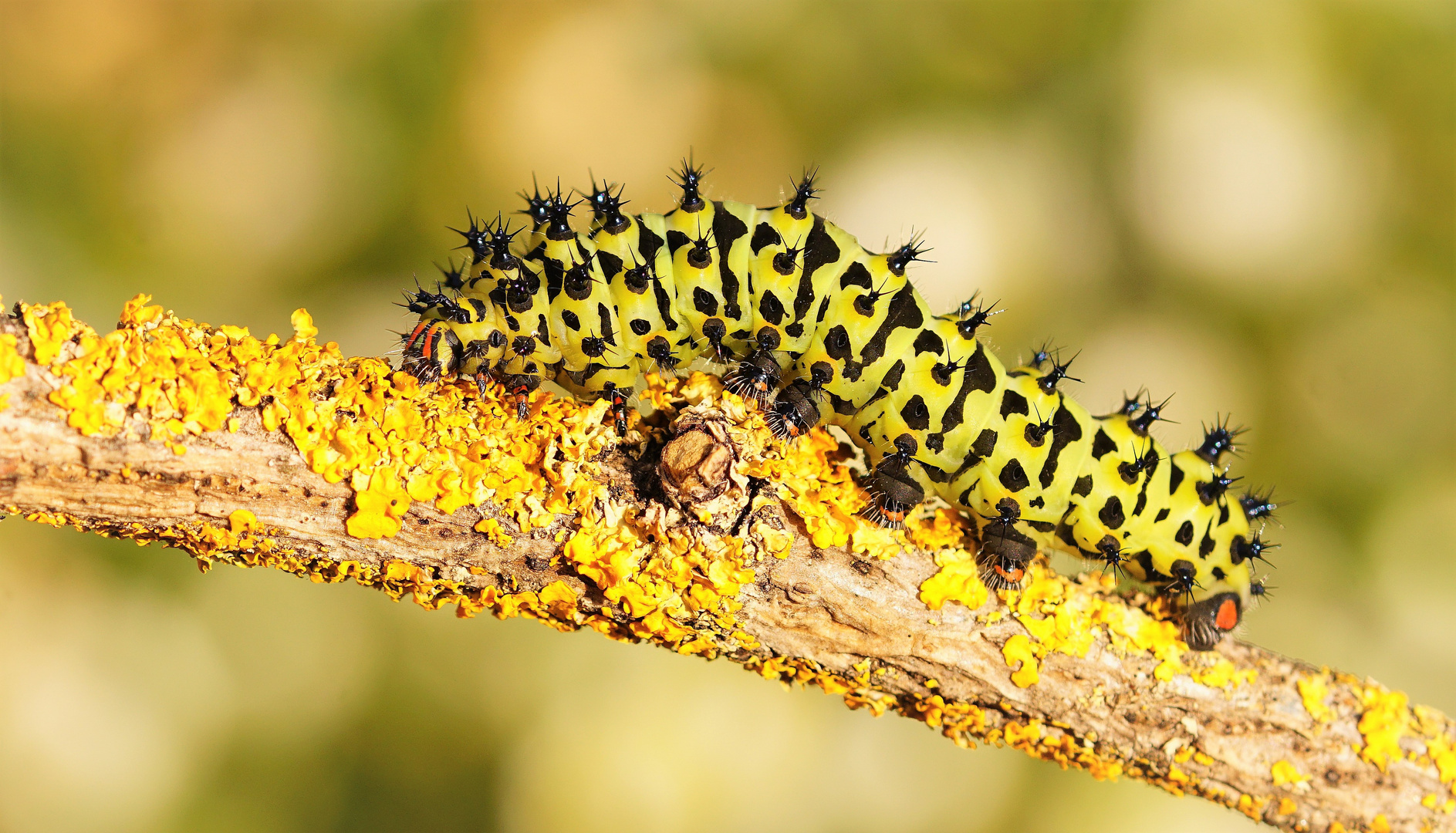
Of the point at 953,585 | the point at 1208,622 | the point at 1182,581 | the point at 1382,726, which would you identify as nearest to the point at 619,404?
the point at 953,585

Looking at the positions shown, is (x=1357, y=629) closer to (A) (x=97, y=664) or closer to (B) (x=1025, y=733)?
(B) (x=1025, y=733)

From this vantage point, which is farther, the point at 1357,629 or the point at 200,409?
the point at 1357,629

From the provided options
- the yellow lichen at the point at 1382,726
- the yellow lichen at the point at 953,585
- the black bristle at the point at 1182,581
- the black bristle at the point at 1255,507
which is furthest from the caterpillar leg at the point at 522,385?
the yellow lichen at the point at 1382,726

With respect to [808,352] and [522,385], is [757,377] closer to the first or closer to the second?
[808,352]

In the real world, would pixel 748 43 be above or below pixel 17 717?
above

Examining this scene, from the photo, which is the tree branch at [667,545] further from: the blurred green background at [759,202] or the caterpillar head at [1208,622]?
the blurred green background at [759,202]

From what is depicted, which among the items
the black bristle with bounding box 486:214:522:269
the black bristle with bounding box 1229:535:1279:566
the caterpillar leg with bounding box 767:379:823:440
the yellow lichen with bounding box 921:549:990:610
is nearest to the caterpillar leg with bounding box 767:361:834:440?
the caterpillar leg with bounding box 767:379:823:440

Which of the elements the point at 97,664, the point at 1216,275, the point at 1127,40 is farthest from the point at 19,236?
the point at 1216,275
